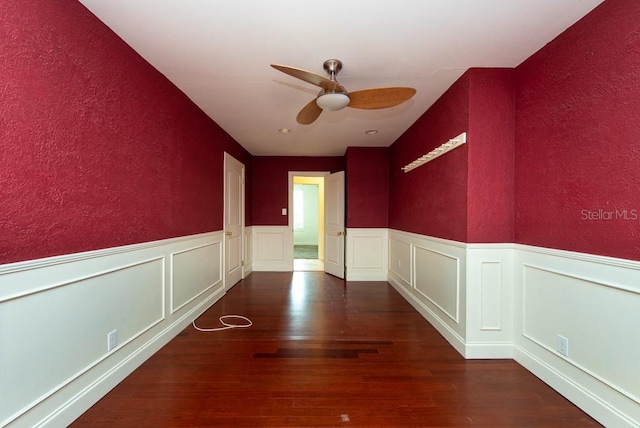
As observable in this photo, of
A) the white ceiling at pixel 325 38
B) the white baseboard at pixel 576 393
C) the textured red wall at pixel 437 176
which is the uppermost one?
the white ceiling at pixel 325 38

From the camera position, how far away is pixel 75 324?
1.50 metres

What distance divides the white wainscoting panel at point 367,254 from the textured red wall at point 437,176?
664 millimetres

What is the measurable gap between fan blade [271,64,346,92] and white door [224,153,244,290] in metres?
2.33

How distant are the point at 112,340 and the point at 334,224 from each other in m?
3.65

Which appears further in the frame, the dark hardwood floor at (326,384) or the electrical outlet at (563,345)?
the electrical outlet at (563,345)

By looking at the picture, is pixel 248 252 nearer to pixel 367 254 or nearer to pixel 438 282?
pixel 367 254

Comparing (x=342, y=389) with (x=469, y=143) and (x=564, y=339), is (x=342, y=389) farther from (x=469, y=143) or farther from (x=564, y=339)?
(x=469, y=143)

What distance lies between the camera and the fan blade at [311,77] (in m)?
1.63

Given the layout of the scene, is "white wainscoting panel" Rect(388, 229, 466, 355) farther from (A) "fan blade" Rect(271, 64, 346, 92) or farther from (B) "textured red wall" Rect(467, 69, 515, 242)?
(A) "fan blade" Rect(271, 64, 346, 92)

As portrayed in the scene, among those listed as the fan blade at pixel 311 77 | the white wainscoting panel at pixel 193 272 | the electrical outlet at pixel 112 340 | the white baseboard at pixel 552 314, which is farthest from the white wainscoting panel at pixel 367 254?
the electrical outlet at pixel 112 340

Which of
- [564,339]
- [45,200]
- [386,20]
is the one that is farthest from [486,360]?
[45,200]

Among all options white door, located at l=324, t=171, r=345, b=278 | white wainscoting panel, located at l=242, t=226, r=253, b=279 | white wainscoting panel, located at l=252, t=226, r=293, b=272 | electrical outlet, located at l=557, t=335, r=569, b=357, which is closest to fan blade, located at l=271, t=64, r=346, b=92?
electrical outlet, located at l=557, t=335, r=569, b=357

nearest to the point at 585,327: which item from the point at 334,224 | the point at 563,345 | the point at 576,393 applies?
the point at 563,345

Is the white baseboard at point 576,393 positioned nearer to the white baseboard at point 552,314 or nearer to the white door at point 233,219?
the white baseboard at point 552,314
